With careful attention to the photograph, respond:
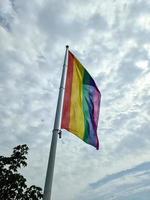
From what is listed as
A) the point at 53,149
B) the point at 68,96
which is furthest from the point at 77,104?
the point at 53,149

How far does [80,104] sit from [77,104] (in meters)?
0.27

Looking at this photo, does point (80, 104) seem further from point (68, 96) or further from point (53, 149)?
point (53, 149)

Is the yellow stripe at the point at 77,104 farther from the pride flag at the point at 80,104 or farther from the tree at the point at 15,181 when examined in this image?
the tree at the point at 15,181

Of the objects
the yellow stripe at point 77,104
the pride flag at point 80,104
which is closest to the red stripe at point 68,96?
the pride flag at point 80,104

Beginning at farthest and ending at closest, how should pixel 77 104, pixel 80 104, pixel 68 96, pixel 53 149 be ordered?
pixel 80 104 → pixel 77 104 → pixel 68 96 → pixel 53 149

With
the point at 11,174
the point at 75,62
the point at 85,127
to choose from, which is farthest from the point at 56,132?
the point at 11,174

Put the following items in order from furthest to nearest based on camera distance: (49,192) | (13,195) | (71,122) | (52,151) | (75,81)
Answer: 1. (13,195)
2. (75,81)
3. (71,122)
4. (52,151)
5. (49,192)

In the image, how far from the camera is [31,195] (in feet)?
93.6

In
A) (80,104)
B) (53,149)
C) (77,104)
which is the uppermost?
(80,104)

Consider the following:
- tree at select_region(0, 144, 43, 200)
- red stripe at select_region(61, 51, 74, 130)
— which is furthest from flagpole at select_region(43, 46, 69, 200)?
tree at select_region(0, 144, 43, 200)

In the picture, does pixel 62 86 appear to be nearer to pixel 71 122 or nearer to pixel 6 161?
pixel 71 122

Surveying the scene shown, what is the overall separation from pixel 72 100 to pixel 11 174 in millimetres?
15151

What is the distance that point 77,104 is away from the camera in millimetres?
15344

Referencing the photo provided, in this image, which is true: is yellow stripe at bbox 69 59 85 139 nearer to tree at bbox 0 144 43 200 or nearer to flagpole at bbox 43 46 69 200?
flagpole at bbox 43 46 69 200
